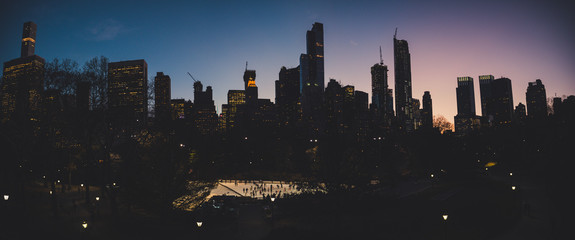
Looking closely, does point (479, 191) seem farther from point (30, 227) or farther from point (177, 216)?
point (30, 227)

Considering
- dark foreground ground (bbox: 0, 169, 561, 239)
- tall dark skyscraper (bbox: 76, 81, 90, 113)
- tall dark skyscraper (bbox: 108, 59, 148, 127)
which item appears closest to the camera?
dark foreground ground (bbox: 0, 169, 561, 239)

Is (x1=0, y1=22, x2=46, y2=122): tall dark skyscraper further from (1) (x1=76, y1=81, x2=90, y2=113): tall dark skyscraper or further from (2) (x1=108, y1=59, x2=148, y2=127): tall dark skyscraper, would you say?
(2) (x1=108, y1=59, x2=148, y2=127): tall dark skyscraper

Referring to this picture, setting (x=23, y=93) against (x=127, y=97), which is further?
(x=127, y=97)

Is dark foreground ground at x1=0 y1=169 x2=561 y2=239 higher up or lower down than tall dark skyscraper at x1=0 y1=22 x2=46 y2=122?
lower down

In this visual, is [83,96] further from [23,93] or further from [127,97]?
[23,93]

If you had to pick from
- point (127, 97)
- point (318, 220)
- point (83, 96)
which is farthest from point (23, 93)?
point (318, 220)

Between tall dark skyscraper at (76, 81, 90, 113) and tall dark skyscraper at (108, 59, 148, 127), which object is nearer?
tall dark skyscraper at (76, 81, 90, 113)

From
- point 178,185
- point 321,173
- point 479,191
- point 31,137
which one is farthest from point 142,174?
point 479,191

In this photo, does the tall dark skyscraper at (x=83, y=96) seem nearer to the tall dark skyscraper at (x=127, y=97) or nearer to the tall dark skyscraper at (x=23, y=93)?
the tall dark skyscraper at (x=127, y=97)

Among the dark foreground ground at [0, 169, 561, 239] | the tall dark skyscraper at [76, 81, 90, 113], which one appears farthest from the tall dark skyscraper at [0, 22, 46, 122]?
the dark foreground ground at [0, 169, 561, 239]
